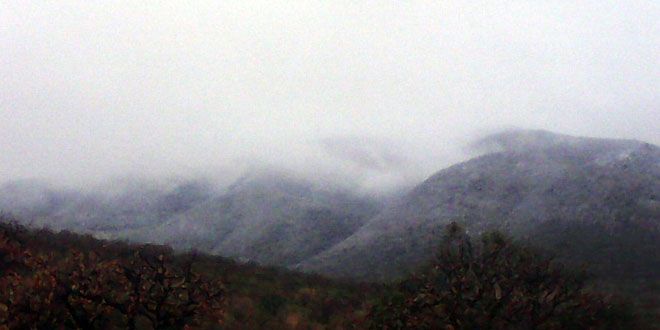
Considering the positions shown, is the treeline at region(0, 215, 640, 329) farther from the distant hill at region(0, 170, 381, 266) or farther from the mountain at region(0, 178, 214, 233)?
the mountain at region(0, 178, 214, 233)

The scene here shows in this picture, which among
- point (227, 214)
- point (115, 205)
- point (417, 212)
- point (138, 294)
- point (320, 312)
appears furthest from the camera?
point (115, 205)

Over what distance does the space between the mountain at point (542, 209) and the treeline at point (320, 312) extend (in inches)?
2098

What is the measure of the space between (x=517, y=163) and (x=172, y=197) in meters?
109

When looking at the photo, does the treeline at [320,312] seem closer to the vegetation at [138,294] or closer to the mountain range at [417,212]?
the vegetation at [138,294]

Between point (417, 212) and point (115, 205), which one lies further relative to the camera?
point (115, 205)

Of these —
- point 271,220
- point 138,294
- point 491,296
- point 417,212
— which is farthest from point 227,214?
point 491,296

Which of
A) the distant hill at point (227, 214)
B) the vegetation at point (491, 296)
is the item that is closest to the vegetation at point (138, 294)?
the vegetation at point (491, 296)

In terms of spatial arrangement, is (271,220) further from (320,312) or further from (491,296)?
(491,296)

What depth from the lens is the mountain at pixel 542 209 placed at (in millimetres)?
86312

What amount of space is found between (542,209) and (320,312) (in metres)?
90.8

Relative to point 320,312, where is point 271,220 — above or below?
below

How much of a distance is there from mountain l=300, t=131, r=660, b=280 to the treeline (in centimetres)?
5330

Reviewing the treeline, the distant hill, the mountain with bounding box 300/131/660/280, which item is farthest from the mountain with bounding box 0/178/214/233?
the treeline

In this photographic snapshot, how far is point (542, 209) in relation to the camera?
106 metres
